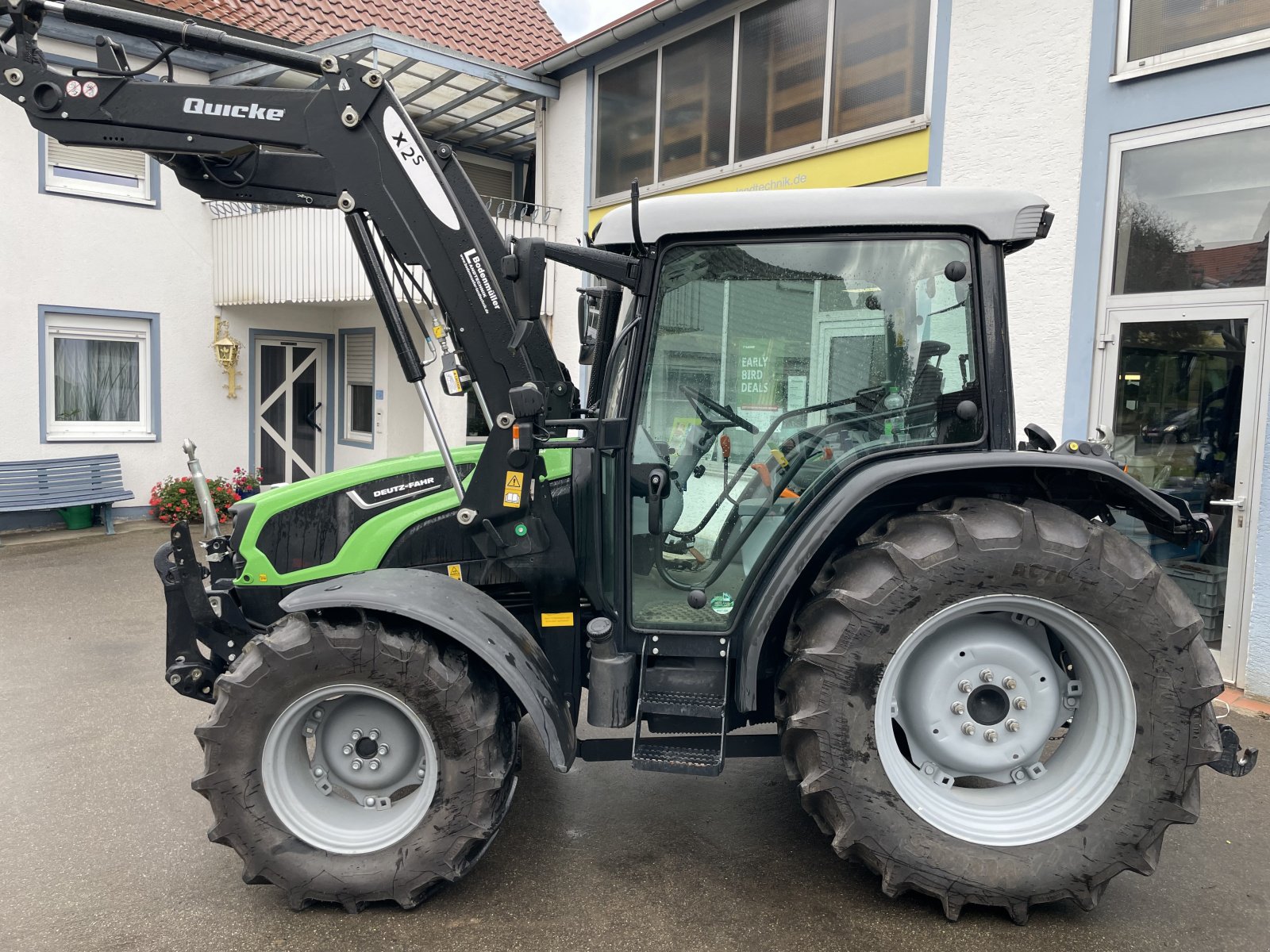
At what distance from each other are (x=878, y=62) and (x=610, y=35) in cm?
347

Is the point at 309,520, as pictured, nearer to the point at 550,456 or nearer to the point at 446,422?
the point at 550,456

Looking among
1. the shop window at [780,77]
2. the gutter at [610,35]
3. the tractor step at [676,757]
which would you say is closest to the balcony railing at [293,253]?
the gutter at [610,35]

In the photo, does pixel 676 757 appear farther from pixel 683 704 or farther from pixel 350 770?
pixel 350 770

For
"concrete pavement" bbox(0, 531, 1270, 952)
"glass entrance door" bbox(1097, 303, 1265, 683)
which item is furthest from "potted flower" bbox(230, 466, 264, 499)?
"glass entrance door" bbox(1097, 303, 1265, 683)

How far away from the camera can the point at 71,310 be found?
33.9ft


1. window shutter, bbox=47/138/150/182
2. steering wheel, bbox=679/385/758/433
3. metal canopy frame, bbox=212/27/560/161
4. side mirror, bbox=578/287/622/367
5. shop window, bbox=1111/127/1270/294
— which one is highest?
metal canopy frame, bbox=212/27/560/161

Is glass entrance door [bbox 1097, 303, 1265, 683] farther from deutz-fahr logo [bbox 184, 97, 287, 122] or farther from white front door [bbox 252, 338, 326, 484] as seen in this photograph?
white front door [bbox 252, 338, 326, 484]

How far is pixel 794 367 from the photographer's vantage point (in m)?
2.87

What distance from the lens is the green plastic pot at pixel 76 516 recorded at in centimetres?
1014

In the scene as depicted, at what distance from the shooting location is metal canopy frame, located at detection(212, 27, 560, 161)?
9.22 m

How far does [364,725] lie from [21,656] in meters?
4.05

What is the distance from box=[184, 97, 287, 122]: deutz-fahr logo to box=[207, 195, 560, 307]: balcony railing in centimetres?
724

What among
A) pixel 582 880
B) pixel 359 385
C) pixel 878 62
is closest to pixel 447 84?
pixel 359 385

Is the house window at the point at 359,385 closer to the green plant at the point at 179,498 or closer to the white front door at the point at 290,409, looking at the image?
the white front door at the point at 290,409
